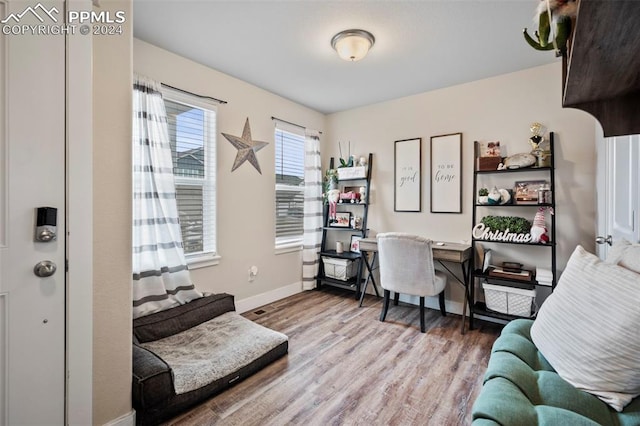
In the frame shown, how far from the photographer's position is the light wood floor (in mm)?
1588

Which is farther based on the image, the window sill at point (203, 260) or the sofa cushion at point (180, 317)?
the window sill at point (203, 260)

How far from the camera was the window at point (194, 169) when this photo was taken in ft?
8.38

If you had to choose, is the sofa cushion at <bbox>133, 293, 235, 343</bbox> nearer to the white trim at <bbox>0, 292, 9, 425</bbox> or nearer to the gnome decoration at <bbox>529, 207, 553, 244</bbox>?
A: the white trim at <bbox>0, 292, 9, 425</bbox>

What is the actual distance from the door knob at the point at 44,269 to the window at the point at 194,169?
1453 mm

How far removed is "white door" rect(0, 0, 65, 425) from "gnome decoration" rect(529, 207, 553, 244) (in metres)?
3.19

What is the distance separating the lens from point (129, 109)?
1.44 meters

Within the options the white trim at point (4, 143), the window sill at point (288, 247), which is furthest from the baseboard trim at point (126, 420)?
the window sill at point (288, 247)

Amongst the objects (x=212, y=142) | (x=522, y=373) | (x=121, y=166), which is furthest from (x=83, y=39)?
(x=522, y=373)

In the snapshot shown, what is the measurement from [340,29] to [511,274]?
2.50m

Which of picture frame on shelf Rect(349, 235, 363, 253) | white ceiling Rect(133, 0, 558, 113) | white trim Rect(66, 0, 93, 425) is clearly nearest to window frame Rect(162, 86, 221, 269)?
white ceiling Rect(133, 0, 558, 113)

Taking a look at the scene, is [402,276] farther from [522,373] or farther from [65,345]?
[65,345]

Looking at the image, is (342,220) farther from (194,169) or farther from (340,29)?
(340,29)

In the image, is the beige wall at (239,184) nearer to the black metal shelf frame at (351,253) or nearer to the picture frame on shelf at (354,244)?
the black metal shelf frame at (351,253)

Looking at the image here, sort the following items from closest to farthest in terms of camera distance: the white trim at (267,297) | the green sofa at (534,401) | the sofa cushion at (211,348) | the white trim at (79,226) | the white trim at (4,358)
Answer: the green sofa at (534,401)
the white trim at (4,358)
the white trim at (79,226)
the sofa cushion at (211,348)
the white trim at (267,297)
